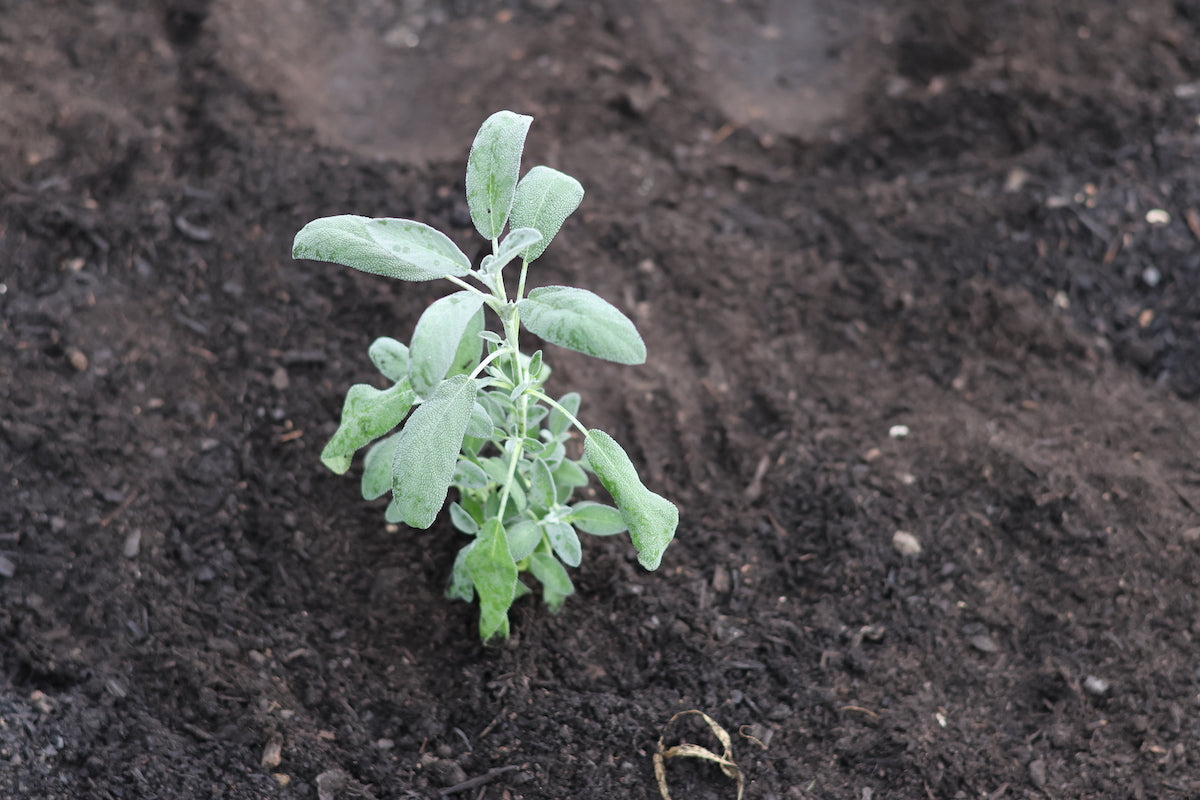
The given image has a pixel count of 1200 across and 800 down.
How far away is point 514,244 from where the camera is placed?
179cm

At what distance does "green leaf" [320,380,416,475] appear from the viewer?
1944mm

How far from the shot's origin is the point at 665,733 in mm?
2275

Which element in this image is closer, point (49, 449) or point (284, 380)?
point (49, 449)

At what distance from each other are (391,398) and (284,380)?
111 cm

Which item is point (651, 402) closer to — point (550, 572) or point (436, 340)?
point (550, 572)

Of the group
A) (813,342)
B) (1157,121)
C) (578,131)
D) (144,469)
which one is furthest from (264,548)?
(1157,121)

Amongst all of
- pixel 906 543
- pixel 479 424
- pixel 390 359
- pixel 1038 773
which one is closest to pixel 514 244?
pixel 479 424

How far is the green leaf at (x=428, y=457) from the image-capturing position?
5.77ft

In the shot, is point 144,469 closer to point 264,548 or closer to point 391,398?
point 264,548

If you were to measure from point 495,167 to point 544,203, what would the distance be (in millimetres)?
134

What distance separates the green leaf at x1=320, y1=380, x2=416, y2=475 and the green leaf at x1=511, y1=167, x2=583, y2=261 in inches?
16.2

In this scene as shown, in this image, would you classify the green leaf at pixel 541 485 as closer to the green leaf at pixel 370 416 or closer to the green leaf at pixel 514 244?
the green leaf at pixel 370 416

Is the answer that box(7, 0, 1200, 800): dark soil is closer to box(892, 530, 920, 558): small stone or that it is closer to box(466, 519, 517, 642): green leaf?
box(892, 530, 920, 558): small stone

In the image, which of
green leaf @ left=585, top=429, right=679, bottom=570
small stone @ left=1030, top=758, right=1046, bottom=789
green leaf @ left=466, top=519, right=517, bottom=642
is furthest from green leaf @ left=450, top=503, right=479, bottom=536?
small stone @ left=1030, top=758, right=1046, bottom=789
